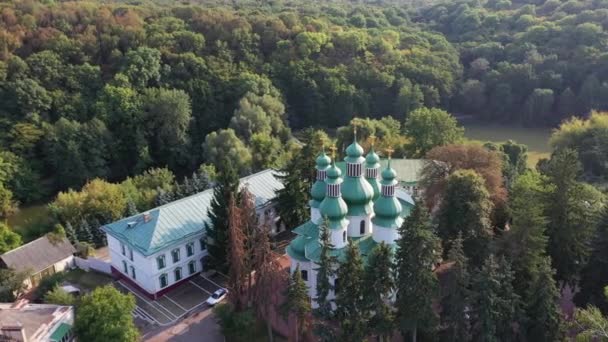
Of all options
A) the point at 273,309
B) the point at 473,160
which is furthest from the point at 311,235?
the point at 473,160

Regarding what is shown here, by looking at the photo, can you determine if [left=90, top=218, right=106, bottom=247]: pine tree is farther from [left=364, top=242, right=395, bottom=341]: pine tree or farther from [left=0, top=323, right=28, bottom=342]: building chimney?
[left=364, top=242, right=395, bottom=341]: pine tree

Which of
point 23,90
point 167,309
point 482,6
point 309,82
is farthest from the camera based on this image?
point 482,6

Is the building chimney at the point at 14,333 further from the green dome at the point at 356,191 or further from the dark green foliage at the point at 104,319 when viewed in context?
the green dome at the point at 356,191

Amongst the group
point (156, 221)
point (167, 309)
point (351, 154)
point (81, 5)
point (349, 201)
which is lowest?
point (167, 309)

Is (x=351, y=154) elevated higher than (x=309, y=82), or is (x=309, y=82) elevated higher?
(x=351, y=154)

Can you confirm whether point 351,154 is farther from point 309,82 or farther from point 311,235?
point 309,82

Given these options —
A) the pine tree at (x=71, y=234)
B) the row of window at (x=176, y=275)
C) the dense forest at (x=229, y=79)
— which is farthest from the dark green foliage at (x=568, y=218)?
the pine tree at (x=71, y=234)

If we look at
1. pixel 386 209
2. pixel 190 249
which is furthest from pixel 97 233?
pixel 386 209
